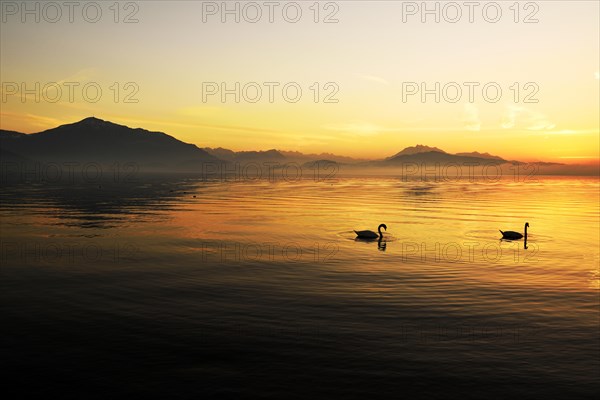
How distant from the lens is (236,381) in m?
13.8

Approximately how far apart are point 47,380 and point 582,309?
2110 centimetres

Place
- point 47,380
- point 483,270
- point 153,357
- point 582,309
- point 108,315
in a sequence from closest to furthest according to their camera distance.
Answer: point 47,380
point 153,357
point 108,315
point 582,309
point 483,270

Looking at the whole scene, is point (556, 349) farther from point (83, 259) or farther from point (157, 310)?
point (83, 259)

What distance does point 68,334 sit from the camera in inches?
673

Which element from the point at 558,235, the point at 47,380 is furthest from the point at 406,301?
the point at 558,235

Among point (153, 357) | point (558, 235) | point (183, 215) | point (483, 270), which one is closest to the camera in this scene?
point (153, 357)

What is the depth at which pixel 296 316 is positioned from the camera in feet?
63.9

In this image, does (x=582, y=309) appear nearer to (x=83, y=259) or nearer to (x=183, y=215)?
(x=83, y=259)

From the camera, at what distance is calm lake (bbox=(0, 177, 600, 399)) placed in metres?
13.9

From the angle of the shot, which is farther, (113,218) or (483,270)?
(113,218)

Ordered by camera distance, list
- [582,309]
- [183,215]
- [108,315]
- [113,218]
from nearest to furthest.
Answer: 1. [108,315]
2. [582,309]
3. [113,218]
4. [183,215]

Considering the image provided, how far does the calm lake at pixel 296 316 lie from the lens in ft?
45.8

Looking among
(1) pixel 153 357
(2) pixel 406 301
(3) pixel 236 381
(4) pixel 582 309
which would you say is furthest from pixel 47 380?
(4) pixel 582 309

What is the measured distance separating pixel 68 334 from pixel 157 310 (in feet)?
12.5
